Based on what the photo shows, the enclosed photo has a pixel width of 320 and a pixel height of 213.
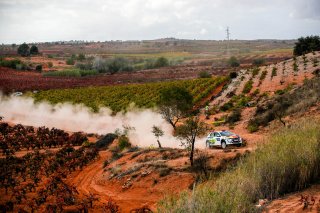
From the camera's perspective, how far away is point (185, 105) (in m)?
32.2

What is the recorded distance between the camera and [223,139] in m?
25.3

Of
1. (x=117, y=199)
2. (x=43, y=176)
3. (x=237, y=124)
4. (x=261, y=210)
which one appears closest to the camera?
(x=261, y=210)

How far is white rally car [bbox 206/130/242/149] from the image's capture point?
2491 centimetres

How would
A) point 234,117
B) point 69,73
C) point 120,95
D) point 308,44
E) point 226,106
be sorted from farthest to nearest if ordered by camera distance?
point 69,73, point 308,44, point 120,95, point 226,106, point 234,117

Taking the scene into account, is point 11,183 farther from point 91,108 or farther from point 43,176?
point 91,108

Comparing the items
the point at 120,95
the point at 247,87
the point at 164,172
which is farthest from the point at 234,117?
the point at 120,95

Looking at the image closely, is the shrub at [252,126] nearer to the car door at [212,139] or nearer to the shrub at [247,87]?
the car door at [212,139]

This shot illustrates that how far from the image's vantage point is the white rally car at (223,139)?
81.7 feet

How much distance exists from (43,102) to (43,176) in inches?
1586

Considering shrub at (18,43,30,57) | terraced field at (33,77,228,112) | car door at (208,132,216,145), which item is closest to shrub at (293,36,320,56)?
terraced field at (33,77,228,112)

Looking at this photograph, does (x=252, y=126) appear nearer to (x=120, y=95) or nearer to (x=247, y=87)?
(x=247, y=87)

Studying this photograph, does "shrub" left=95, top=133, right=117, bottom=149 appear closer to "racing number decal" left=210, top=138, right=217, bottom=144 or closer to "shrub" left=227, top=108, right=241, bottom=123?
"shrub" left=227, top=108, right=241, bottom=123

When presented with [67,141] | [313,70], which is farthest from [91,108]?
[313,70]

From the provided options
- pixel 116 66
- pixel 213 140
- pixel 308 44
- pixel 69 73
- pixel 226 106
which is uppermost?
pixel 308 44
